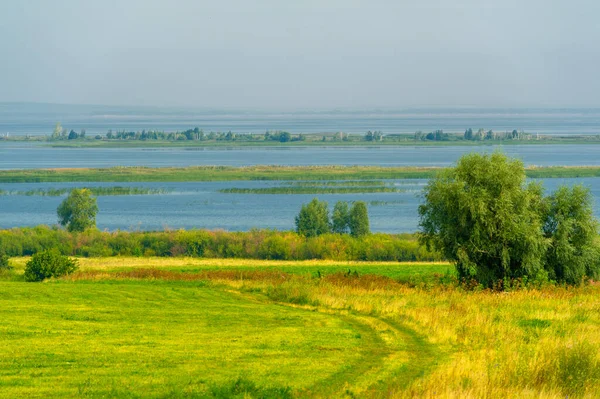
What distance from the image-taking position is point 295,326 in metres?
18.8

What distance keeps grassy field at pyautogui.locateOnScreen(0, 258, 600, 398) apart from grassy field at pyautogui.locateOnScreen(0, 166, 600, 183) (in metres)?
94.5

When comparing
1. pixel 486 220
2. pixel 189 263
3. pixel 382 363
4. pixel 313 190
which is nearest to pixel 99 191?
pixel 313 190

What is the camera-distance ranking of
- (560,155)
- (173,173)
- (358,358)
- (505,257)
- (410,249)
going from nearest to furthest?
(358,358)
(505,257)
(410,249)
(173,173)
(560,155)

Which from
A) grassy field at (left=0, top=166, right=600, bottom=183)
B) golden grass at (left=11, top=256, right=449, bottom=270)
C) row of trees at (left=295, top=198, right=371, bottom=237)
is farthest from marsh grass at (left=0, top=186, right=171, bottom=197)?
golden grass at (left=11, top=256, right=449, bottom=270)

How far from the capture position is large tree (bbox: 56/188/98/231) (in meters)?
68.2

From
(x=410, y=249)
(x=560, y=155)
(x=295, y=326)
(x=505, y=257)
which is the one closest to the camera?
Answer: (x=295, y=326)

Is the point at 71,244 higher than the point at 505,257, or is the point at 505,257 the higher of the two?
the point at 505,257

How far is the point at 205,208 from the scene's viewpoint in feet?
308

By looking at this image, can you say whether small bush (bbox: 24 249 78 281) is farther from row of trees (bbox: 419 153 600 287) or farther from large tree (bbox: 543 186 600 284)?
large tree (bbox: 543 186 600 284)

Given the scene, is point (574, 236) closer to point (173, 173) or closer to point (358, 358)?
point (358, 358)

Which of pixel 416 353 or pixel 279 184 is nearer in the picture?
pixel 416 353

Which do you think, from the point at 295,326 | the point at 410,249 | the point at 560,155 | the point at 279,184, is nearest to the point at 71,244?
the point at 410,249

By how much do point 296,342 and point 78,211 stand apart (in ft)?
180

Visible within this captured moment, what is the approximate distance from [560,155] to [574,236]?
16229 cm
